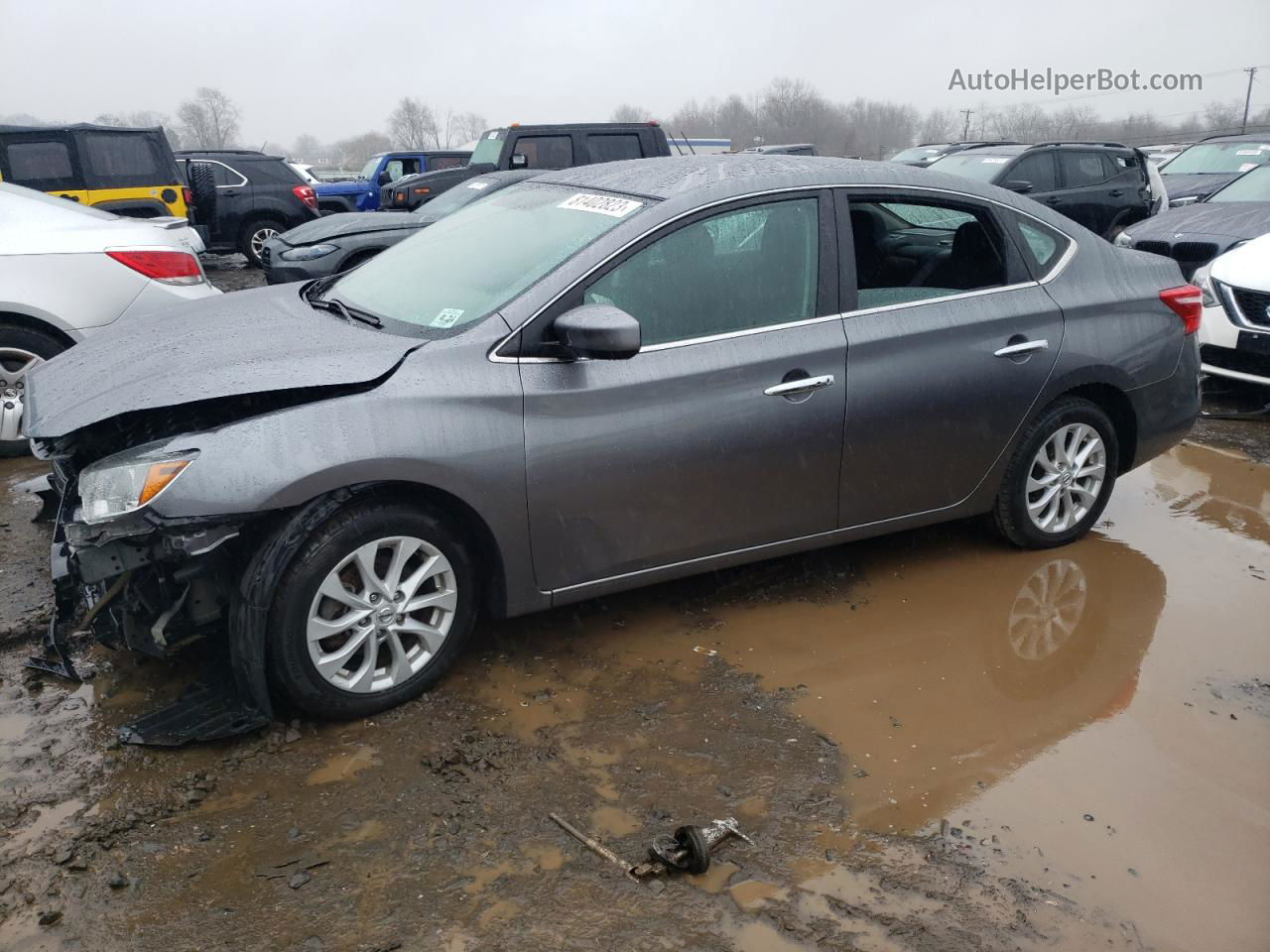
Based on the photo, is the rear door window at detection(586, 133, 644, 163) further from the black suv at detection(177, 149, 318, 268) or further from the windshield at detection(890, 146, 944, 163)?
the windshield at detection(890, 146, 944, 163)

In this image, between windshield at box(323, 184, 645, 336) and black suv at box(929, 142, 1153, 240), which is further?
black suv at box(929, 142, 1153, 240)

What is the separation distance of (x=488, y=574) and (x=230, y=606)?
2.58 feet

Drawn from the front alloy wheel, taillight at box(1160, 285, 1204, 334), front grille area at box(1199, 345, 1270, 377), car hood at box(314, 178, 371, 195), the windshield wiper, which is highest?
car hood at box(314, 178, 371, 195)

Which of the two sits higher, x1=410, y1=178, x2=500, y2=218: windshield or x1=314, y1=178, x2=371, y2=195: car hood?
x1=314, y1=178, x2=371, y2=195: car hood

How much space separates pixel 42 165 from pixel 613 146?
22.0 ft

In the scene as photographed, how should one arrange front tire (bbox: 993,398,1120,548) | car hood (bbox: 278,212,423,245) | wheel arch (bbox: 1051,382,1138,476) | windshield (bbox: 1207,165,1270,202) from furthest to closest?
windshield (bbox: 1207,165,1270,202) → car hood (bbox: 278,212,423,245) → wheel arch (bbox: 1051,382,1138,476) → front tire (bbox: 993,398,1120,548)

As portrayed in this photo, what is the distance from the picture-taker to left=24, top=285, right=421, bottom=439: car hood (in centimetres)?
301

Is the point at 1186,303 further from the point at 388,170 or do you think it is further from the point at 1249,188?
the point at 388,170

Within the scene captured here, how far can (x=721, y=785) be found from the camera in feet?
9.52

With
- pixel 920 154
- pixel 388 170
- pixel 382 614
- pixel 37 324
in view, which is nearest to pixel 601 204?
pixel 382 614

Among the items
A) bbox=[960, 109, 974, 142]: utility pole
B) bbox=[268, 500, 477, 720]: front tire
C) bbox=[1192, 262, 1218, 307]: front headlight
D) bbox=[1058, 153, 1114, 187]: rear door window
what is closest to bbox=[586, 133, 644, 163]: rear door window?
bbox=[1058, 153, 1114, 187]: rear door window

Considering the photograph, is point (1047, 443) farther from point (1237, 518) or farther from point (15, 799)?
point (15, 799)

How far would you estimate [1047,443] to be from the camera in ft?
14.2

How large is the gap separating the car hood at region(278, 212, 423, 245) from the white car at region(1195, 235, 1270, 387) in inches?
251
